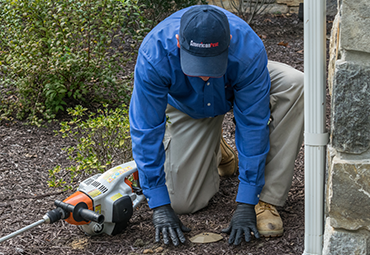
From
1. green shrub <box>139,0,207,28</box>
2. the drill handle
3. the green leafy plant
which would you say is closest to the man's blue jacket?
the drill handle

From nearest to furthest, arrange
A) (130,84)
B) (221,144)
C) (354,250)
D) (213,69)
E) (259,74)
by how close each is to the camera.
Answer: (354,250), (213,69), (259,74), (221,144), (130,84)

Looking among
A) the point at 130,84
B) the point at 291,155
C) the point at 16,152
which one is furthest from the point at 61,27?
the point at 291,155

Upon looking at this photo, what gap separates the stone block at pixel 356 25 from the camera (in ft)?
4.66

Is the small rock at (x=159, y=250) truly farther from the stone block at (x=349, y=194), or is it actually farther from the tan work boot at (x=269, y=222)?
the stone block at (x=349, y=194)

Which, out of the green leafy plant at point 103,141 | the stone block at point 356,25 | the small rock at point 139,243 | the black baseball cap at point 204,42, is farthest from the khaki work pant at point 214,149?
the stone block at point 356,25

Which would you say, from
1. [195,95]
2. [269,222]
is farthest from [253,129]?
[269,222]

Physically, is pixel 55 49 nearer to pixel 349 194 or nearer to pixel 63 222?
pixel 63 222

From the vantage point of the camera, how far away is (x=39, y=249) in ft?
7.57

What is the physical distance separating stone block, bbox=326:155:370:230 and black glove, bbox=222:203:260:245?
0.65 metres

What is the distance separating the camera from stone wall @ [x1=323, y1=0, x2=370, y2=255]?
144 centimetres

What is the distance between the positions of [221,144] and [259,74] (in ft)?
3.23

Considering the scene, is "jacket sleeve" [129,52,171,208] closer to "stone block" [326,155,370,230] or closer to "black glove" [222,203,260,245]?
"black glove" [222,203,260,245]

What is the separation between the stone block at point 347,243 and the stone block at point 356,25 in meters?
0.70

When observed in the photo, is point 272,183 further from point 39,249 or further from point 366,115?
point 39,249
